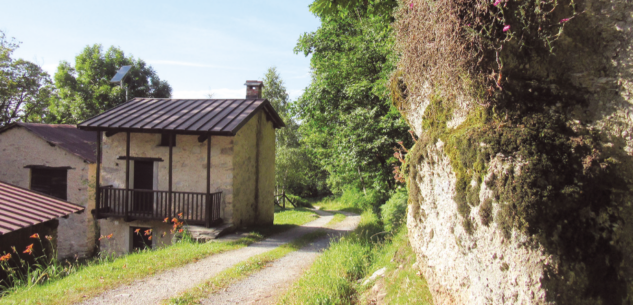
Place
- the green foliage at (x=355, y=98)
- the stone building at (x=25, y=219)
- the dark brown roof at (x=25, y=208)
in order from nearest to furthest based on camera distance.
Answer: the dark brown roof at (x=25, y=208) → the stone building at (x=25, y=219) → the green foliage at (x=355, y=98)

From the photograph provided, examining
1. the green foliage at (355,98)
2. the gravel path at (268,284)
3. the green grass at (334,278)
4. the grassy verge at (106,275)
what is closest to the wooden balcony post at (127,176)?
the grassy verge at (106,275)

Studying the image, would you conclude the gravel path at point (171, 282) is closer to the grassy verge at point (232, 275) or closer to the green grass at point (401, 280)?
the grassy verge at point (232, 275)

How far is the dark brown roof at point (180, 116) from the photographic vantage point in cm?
1063

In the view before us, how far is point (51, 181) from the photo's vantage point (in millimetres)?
14586

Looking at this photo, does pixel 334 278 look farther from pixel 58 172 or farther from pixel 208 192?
pixel 58 172

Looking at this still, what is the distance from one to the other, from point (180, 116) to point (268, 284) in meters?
7.69

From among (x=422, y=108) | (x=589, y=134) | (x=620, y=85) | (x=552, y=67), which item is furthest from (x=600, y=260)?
(x=422, y=108)

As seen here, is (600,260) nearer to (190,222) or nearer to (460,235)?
(460,235)

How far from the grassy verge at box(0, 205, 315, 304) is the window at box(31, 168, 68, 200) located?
864 cm

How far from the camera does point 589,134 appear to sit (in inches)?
98.4

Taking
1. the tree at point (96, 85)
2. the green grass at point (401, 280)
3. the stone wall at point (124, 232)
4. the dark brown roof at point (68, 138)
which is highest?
the tree at point (96, 85)

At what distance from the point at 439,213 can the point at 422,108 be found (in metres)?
1.24

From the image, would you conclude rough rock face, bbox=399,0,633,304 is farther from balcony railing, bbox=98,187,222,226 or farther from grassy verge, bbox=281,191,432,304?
balcony railing, bbox=98,187,222,226

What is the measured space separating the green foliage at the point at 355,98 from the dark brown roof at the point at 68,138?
9.14 metres
